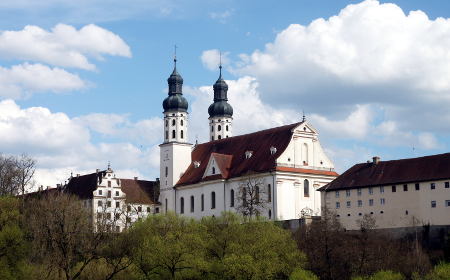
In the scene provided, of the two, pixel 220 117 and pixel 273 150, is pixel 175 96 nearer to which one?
pixel 220 117

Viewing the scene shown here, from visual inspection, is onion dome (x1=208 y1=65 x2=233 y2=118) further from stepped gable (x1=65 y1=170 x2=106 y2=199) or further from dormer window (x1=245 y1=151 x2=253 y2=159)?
dormer window (x1=245 y1=151 x2=253 y2=159)

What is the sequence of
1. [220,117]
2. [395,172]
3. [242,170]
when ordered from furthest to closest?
1. [220,117]
2. [242,170]
3. [395,172]

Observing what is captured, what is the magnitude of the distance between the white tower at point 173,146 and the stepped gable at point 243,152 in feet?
4.15

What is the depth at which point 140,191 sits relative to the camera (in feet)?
369

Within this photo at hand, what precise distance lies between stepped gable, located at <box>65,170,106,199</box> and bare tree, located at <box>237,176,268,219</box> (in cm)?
2217

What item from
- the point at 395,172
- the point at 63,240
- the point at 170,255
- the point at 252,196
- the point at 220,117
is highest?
the point at 220,117

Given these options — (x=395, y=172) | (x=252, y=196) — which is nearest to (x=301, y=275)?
(x=395, y=172)

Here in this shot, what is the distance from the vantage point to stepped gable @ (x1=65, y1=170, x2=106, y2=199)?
359 ft

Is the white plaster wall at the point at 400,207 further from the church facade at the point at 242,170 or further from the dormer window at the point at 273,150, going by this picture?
the dormer window at the point at 273,150

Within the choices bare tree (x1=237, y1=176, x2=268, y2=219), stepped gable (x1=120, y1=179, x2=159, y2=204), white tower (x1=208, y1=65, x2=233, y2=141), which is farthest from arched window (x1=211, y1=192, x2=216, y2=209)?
white tower (x1=208, y1=65, x2=233, y2=141)

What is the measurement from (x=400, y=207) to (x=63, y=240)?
29.6 metres

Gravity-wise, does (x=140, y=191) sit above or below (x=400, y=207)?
above

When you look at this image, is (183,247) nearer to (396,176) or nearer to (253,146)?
(396,176)

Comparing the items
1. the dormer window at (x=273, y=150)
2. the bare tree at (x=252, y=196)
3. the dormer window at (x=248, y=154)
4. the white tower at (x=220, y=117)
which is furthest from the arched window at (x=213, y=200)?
the white tower at (x=220, y=117)
